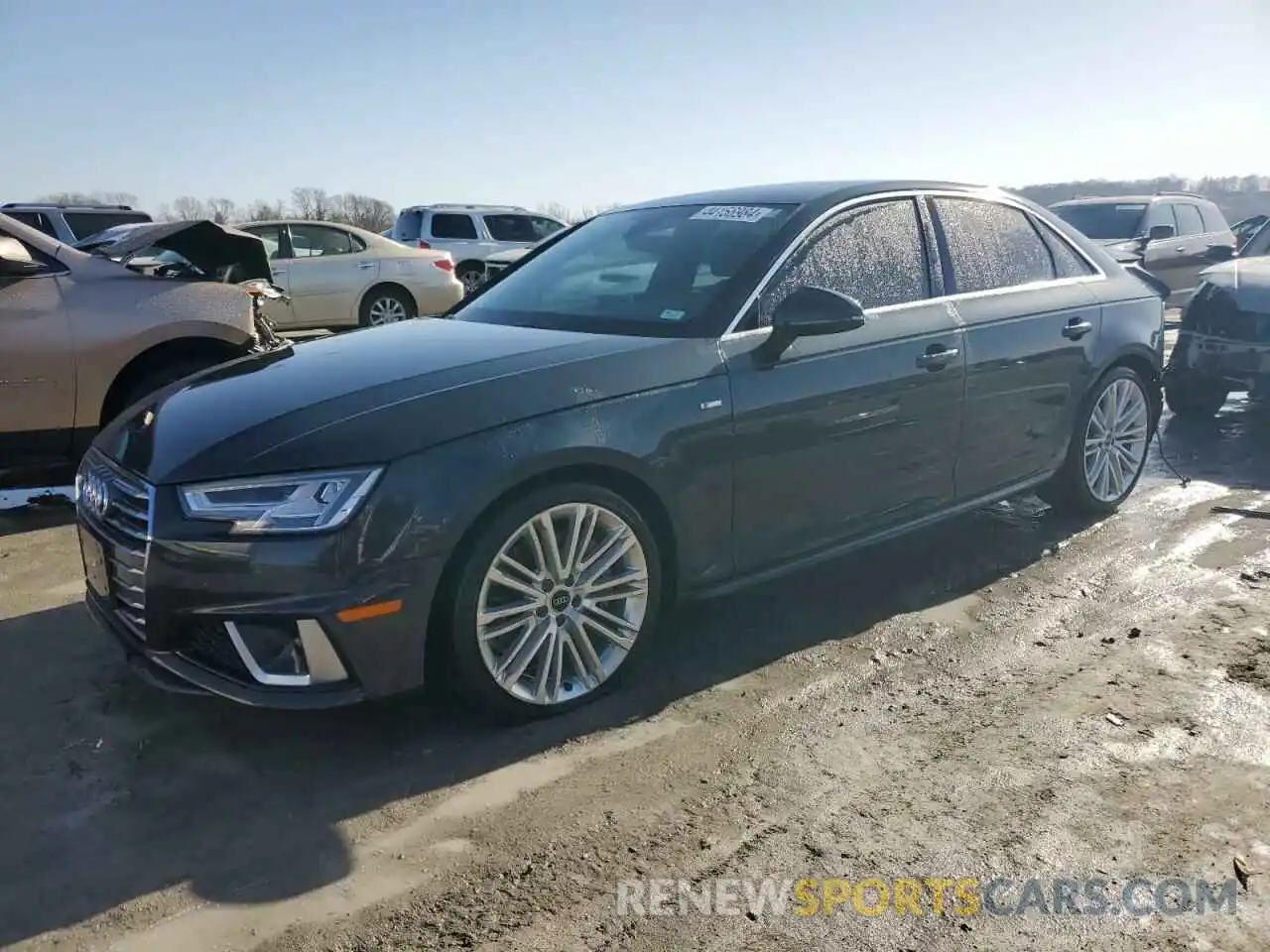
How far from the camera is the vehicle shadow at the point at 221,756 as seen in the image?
2.53 m

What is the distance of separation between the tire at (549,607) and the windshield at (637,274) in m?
0.75

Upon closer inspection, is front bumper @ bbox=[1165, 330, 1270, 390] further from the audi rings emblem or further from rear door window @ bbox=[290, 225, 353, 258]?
rear door window @ bbox=[290, 225, 353, 258]

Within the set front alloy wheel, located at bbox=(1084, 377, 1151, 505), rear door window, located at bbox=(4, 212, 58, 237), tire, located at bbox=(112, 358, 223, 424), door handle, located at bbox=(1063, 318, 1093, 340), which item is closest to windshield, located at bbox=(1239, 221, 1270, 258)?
front alloy wheel, located at bbox=(1084, 377, 1151, 505)

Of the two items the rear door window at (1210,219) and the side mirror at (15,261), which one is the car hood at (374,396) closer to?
the side mirror at (15,261)

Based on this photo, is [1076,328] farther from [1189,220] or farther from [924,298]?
[1189,220]

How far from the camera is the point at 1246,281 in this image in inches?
289

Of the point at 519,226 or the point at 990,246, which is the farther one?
the point at 519,226

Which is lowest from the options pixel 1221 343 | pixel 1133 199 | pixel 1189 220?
pixel 1221 343

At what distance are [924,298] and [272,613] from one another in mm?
2811

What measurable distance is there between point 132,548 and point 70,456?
296 cm

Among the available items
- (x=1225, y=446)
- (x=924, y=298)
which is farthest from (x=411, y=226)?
(x=924, y=298)

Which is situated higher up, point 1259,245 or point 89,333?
point 1259,245

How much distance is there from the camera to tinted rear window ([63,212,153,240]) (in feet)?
40.7

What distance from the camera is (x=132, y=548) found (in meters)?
2.94
